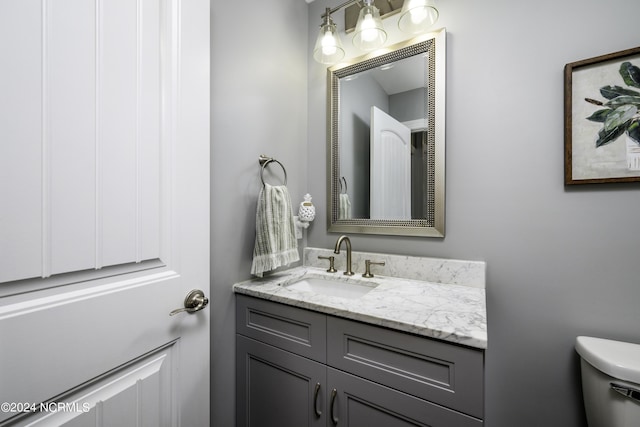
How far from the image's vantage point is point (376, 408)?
82 cm

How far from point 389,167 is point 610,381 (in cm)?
109

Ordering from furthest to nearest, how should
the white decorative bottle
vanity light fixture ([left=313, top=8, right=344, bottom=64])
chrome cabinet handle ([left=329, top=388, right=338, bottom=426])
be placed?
the white decorative bottle → vanity light fixture ([left=313, top=8, right=344, bottom=64]) → chrome cabinet handle ([left=329, top=388, right=338, bottom=426])

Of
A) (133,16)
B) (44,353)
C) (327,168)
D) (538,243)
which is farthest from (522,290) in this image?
(133,16)

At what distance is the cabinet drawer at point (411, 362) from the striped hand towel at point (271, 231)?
41 centimetres

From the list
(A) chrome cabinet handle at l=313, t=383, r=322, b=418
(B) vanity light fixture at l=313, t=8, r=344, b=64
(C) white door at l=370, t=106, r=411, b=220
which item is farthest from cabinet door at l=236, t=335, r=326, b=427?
(B) vanity light fixture at l=313, t=8, r=344, b=64

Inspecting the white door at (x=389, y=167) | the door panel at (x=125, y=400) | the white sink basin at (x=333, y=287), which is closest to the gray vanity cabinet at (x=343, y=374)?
the white sink basin at (x=333, y=287)

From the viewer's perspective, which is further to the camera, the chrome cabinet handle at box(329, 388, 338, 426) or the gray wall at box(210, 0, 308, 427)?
the gray wall at box(210, 0, 308, 427)

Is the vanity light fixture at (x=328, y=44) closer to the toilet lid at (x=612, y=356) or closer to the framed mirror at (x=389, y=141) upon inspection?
the framed mirror at (x=389, y=141)

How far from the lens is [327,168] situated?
1532 millimetres

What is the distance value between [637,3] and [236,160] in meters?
1.60

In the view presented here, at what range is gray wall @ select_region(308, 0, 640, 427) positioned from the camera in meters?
0.93

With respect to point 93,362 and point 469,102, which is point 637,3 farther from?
point 93,362

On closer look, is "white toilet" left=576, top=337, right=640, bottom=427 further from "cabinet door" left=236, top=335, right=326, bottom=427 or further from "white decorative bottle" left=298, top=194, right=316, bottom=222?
"white decorative bottle" left=298, top=194, right=316, bottom=222

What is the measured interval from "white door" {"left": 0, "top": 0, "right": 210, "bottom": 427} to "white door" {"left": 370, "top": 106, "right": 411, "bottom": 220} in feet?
2.96
